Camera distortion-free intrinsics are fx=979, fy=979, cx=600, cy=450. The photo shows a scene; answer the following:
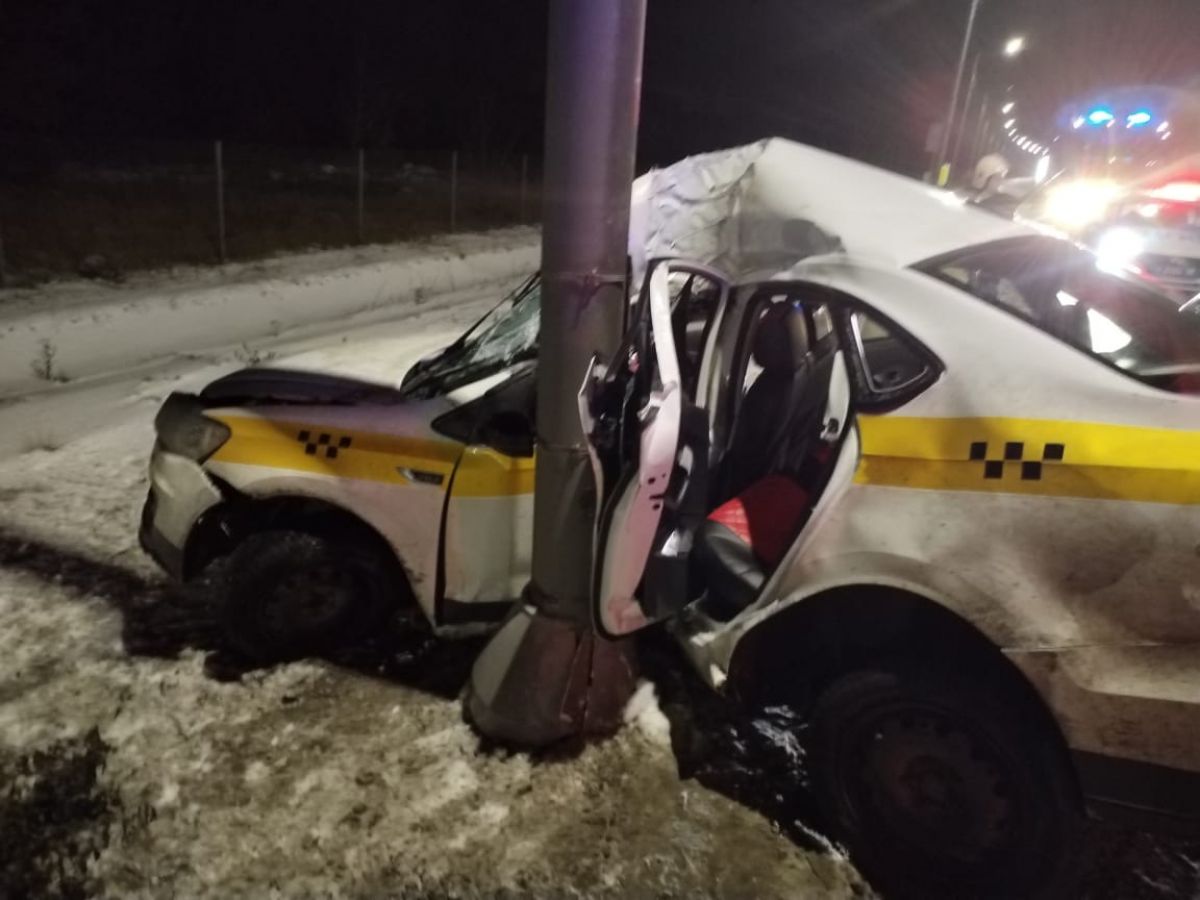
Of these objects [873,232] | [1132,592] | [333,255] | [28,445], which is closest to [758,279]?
[873,232]

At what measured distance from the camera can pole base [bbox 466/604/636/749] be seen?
3266mm

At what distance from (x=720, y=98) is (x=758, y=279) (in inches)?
1526

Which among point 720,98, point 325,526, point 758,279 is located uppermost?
point 720,98

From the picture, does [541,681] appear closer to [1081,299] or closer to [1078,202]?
[1081,299]

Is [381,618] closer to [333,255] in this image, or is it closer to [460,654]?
[460,654]

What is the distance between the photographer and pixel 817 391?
3639 millimetres

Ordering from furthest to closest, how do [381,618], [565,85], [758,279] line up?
[381,618] < [758,279] < [565,85]

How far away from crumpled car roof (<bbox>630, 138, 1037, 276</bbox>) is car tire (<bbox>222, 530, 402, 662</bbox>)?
61.3 inches

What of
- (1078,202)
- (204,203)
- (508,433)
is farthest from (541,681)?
(204,203)

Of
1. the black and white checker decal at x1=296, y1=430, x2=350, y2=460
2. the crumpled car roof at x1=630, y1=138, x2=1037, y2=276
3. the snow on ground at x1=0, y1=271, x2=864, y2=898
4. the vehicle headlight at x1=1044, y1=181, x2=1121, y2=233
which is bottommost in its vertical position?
the snow on ground at x1=0, y1=271, x2=864, y2=898

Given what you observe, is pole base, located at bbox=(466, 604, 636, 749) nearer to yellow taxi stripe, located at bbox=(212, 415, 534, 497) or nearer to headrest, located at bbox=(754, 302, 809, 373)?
yellow taxi stripe, located at bbox=(212, 415, 534, 497)

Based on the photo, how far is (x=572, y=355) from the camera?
3000mm

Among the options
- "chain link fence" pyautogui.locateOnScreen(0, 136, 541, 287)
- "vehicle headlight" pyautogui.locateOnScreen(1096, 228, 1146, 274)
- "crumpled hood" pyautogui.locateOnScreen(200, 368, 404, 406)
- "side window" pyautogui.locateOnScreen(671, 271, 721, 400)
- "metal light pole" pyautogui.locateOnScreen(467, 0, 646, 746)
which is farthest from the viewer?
"chain link fence" pyautogui.locateOnScreen(0, 136, 541, 287)

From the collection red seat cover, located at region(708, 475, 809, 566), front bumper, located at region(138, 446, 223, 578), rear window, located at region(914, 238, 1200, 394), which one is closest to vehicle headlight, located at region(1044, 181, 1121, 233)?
rear window, located at region(914, 238, 1200, 394)
